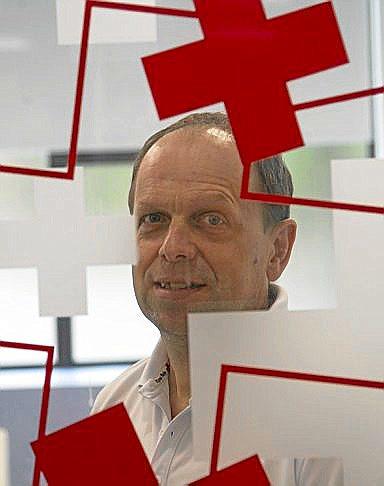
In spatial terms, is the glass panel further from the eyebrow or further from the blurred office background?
the eyebrow

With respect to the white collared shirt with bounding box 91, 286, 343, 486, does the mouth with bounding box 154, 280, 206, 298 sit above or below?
above

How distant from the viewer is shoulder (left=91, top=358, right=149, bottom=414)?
0.80m

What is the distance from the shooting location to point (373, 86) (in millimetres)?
787

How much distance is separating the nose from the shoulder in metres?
0.10

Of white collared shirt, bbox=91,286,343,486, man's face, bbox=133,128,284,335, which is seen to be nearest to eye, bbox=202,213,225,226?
man's face, bbox=133,128,284,335

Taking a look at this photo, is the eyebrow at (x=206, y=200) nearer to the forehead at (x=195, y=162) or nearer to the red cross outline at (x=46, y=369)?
the forehead at (x=195, y=162)

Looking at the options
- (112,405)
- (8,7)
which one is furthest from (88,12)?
(112,405)

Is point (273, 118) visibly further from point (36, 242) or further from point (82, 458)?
point (82, 458)

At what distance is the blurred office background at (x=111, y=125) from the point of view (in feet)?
2.56

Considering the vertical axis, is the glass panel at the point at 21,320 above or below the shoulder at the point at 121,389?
above

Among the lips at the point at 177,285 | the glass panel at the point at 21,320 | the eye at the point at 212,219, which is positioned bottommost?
the glass panel at the point at 21,320

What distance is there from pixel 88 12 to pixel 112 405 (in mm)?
324

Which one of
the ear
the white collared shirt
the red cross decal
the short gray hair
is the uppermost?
the red cross decal

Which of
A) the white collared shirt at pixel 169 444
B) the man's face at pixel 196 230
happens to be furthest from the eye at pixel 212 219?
the white collared shirt at pixel 169 444
